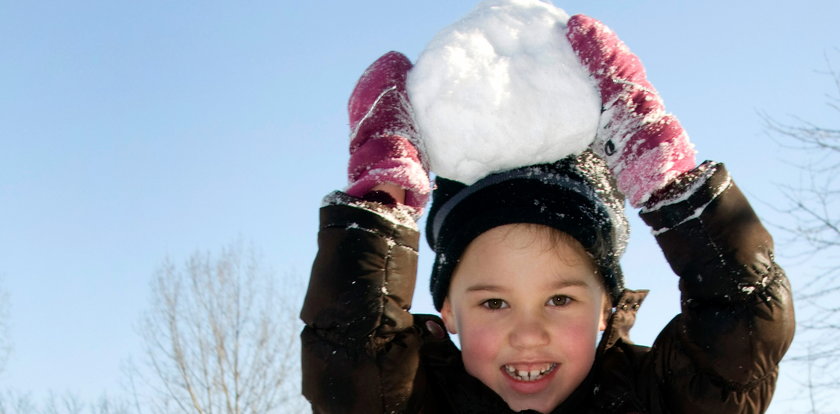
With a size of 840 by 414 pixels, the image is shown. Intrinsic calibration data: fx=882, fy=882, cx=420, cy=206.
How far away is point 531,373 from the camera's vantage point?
2090mm

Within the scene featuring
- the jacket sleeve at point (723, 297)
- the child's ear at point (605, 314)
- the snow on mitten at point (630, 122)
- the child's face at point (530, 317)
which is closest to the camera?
the jacket sleeve at point (723, 297)

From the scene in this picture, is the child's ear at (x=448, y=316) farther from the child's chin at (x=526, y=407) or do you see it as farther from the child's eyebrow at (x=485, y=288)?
the child's chin at (x=526, y=407)

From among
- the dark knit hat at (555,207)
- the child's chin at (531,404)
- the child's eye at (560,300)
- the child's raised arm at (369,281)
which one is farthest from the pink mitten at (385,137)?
the child's chin at (531,404)

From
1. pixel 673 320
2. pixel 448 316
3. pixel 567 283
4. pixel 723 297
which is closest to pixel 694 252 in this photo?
pixel 723 297

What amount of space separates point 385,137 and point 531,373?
0.65 m

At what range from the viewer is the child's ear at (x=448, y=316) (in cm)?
229

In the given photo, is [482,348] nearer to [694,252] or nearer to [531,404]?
[531,404]

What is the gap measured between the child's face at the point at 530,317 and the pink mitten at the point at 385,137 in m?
0.25

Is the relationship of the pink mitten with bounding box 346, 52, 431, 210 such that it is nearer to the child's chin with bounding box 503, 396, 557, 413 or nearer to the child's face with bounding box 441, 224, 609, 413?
the child's face with bounding box 441, 224, 609, 413

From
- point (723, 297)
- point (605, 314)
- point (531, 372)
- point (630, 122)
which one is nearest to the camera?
point (723, 297)

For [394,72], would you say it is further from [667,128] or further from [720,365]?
[720,365]

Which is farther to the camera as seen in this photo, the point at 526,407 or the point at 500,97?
the point at 526,407

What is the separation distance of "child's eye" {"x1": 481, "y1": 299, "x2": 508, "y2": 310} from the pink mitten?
29 centimetres

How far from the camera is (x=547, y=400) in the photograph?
2088mm
